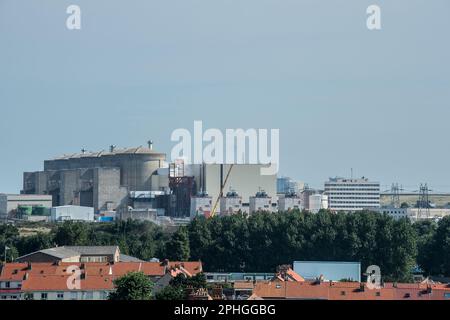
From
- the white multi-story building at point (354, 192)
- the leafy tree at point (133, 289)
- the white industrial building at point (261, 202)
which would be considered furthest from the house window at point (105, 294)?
the white multi-story building at point (354, 192)

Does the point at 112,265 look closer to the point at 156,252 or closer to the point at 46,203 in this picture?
the point at 156,252

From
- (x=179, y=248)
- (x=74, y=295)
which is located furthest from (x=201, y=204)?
(x=74, y=295)

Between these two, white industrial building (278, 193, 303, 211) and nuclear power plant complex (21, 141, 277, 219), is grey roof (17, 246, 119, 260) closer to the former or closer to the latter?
nuclear power plant complex (21, 141, 277, 219)

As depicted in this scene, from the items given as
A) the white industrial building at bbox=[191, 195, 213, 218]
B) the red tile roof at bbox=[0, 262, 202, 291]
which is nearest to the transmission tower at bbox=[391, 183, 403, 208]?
the white industrial building at bbox=[191, 195, 213, 218]
